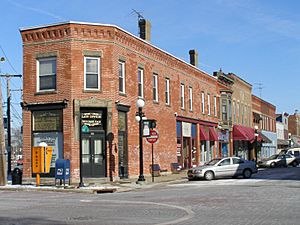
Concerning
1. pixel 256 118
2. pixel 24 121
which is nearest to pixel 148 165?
pixel 24 121

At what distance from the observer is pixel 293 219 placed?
39.7 ft

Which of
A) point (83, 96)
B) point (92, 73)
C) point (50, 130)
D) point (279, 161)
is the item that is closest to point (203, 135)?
point (279, 161)

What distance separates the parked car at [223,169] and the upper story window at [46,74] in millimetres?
9702

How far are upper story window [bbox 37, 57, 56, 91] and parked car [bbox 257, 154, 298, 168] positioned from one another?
2714 centimetres

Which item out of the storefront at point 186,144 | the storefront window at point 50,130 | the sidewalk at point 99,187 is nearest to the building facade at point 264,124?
the storefront at point 186,144

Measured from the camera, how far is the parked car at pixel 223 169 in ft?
97.1

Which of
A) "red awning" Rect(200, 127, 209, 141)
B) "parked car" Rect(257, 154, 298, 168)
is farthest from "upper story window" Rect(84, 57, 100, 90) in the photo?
"parked car" Rect(257, 154, 298, 168)

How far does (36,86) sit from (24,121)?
209cm

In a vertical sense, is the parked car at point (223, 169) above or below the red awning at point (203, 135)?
below

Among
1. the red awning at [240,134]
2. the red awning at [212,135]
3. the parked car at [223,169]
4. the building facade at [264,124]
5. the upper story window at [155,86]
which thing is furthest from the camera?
the building facade at [264,124]

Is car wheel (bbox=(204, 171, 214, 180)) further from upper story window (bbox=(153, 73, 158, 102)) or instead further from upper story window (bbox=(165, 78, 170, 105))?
upper story window (bbox=(165, 78, 170, 105))

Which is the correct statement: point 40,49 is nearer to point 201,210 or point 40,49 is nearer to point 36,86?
point 36,86

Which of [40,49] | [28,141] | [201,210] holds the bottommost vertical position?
[201,210]

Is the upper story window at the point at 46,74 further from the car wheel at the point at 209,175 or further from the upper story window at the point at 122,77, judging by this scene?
the car wheel at the point at 209,175
